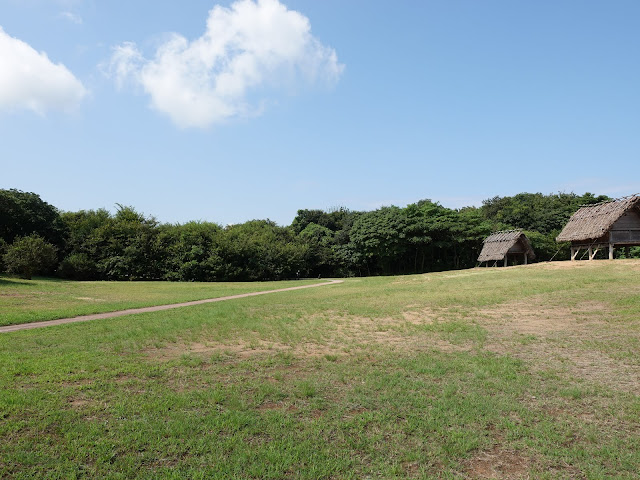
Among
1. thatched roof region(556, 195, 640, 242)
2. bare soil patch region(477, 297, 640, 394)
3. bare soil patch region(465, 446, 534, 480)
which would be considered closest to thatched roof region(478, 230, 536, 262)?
thatched roof region(556, 195, 640, 242)

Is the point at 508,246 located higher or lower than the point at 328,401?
higher

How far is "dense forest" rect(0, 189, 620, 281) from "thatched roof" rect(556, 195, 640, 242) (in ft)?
63.4

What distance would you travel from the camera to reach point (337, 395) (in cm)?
623

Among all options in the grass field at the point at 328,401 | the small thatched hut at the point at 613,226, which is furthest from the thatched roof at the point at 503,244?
the grass field at the point at 328,401

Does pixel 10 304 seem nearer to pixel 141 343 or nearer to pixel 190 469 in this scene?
pixel 141 343

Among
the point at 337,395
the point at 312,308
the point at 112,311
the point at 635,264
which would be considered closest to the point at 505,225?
the point at 635,264

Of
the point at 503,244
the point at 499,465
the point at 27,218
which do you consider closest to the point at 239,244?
the point at 27,218

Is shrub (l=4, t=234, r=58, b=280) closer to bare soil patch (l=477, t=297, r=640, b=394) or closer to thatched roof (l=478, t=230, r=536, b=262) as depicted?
bare soil patch (l=477, t=297, r=640, b=394)

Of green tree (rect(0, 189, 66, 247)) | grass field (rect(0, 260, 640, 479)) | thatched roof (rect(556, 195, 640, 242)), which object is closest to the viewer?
grass field (rect(0, 260, 640, 479))

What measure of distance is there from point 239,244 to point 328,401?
43.8 m

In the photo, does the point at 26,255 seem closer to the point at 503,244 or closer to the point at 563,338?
the point at 563,338

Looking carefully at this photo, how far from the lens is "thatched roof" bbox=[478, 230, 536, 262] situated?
3900cm

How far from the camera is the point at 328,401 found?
5980 millimetres

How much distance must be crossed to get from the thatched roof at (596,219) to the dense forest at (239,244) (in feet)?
63.4
